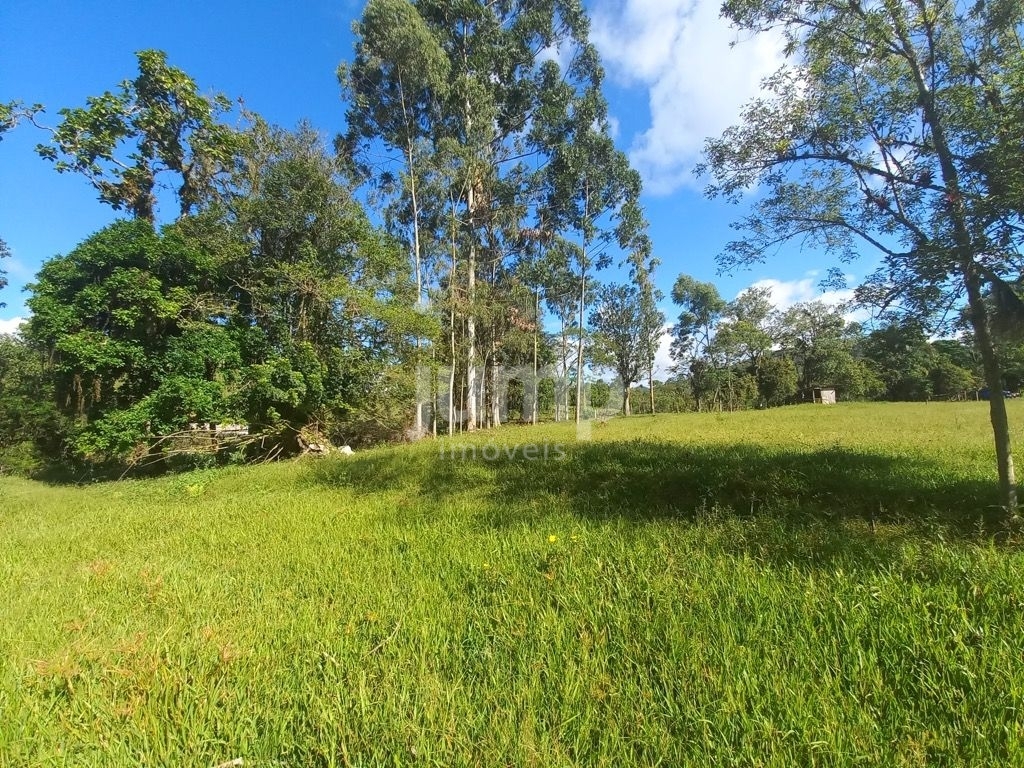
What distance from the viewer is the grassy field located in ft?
5.10

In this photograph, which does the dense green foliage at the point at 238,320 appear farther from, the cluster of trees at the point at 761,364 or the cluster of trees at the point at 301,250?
the cluster of trees at the point at 761,364

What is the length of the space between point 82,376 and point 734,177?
16.0 metres

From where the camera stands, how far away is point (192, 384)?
35.8ft

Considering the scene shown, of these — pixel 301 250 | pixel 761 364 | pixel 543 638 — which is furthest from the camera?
pixel 761 364

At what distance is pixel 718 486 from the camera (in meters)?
4.87

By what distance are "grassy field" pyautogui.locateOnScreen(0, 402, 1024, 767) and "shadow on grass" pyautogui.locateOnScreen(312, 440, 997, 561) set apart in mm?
64

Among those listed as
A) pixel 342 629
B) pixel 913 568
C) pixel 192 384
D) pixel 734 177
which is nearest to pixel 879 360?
pixel 734 177

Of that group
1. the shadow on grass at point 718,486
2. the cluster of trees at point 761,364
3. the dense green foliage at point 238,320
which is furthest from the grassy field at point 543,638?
the cluster of trees at point 761,364

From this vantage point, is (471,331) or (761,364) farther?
(761,364)

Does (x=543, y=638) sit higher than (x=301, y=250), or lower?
lower

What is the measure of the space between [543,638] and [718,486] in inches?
140

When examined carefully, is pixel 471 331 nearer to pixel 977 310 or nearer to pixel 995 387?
pixel 977 310

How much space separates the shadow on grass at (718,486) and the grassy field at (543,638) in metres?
0.06

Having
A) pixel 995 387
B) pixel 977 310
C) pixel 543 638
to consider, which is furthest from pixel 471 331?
pixel 543 638
